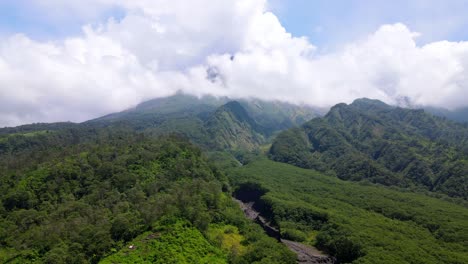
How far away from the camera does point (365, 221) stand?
111 m

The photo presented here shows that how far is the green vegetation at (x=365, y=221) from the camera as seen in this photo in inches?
3374

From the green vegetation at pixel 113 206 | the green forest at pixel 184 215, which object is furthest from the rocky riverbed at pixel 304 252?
the green vegetation at pixel 113 206

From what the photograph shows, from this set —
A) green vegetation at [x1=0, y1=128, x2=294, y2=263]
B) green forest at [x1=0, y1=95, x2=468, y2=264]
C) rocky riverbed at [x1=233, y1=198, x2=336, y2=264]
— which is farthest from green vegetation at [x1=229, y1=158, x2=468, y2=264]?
green vegetation at [x1=0, y1=128, x2=294, y2=263]

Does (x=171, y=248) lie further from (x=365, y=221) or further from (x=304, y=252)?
(x=365, y=221)

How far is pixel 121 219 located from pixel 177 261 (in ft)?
64.9

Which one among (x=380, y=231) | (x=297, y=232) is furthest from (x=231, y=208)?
(x=380, y=231)

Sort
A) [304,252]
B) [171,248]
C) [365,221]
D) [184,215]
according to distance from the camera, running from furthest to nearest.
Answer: [365,221], [304,252], [184,215], [171,248]

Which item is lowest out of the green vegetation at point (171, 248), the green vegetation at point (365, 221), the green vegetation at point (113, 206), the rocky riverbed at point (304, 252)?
the rocky riverbed at point (304, 252)

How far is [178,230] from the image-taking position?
7775 centimetres

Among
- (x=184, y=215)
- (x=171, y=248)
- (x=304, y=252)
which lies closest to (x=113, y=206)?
(x=184, y=215)

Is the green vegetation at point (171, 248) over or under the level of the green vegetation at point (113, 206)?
under

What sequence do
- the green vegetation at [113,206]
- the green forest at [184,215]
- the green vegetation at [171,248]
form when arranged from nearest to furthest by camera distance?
the green vegetation at [171,248]
the green vegetation at [113,206]
the green forest at [184,215]

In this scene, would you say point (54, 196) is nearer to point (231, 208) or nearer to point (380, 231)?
point (231, 208)

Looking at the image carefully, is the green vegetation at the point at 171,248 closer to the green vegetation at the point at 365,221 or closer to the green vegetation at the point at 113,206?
the green vegetation at the point at 113,206
